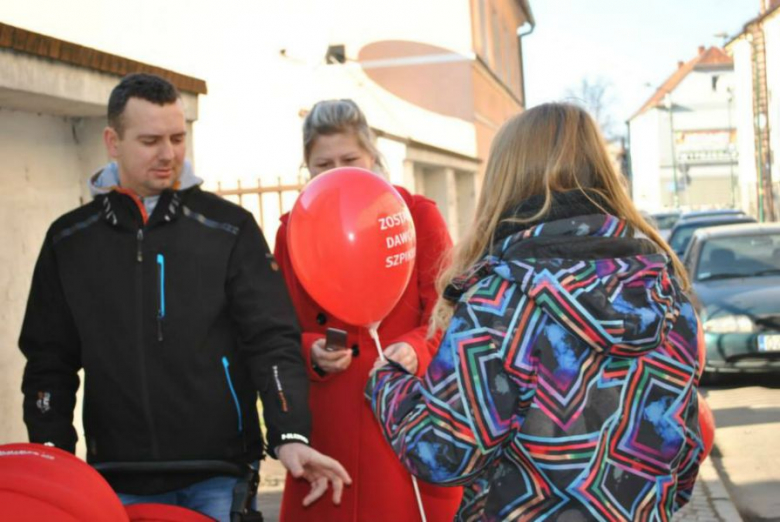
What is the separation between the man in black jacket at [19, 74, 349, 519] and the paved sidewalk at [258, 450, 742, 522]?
3140 mm

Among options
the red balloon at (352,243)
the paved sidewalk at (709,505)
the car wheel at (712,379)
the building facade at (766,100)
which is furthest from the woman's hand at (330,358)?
the building facade at (766,100)

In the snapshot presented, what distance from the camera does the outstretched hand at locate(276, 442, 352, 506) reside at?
262 centimetres

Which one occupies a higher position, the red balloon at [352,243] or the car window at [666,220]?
the red balloon at [352,243]

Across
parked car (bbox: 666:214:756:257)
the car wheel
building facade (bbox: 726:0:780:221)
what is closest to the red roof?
building facade (bbox: 726:0:780:221)

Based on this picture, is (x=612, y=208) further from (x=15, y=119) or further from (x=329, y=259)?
(x=15, y=119)

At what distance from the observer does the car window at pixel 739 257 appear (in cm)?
1091

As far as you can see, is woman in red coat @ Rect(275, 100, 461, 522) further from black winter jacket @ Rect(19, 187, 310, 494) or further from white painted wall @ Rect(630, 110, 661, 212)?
white painted wall @ Rect(630, 110, 661, 212)

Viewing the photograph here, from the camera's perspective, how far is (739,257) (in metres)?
11.1

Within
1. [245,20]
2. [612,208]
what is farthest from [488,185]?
[245,20]

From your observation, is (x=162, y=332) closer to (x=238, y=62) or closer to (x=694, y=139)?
(x=238, y=62)

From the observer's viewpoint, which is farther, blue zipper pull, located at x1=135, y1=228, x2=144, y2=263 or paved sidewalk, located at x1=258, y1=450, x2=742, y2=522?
paved sidewalk, located at x1=258, y1=450, x2=742, y2=522

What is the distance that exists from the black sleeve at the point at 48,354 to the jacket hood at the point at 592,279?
124cm

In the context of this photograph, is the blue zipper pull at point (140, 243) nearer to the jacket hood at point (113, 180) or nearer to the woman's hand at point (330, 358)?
the jacket hood at point (113, 180)

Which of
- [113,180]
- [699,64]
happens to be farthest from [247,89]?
[699,64]
